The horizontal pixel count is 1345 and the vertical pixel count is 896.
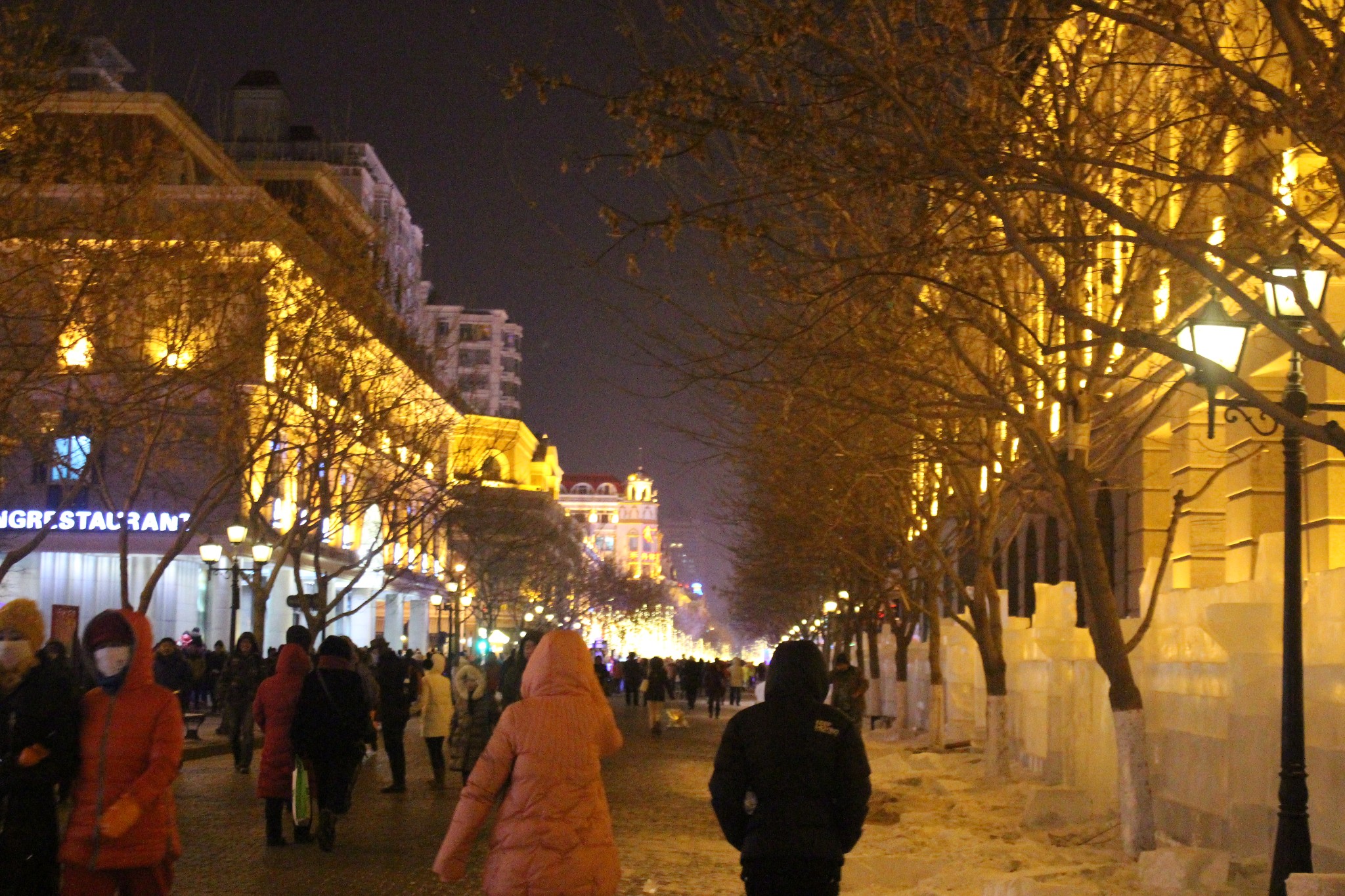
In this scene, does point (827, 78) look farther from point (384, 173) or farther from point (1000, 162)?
point (384, 173)

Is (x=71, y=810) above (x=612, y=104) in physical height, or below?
below

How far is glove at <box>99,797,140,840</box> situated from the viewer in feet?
21.8

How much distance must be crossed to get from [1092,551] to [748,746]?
27.3 ft

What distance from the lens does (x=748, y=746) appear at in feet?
21.3

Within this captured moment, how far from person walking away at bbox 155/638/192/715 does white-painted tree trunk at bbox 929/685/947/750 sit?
12762 millimetres

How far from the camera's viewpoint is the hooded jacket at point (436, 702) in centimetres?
2016

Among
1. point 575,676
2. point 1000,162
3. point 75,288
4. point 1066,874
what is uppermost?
Result: point 75,288

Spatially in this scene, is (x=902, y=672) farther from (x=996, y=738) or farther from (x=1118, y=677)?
(x=1118, y=677)

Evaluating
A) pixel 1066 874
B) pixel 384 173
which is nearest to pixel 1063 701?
pixel 1066 874

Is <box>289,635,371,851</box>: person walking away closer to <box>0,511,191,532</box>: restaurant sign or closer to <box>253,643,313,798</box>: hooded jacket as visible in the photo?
<box>253,643,313,798</box>: hooded jacket

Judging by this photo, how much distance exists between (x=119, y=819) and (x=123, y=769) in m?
0.23

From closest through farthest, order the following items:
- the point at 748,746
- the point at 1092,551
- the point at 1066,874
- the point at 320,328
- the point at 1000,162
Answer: the point at 748,746 → the point at 1000,162 → the point at 1066,874 → the point at 1092,551 → the point at 320,328

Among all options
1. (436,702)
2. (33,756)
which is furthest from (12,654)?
(436,702)

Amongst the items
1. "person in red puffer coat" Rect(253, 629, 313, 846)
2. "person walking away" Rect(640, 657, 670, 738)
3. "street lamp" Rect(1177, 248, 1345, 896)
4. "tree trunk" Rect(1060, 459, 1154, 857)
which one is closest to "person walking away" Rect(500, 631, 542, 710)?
"person in red puffer coat" Rect(253, 629, 313, 846)
